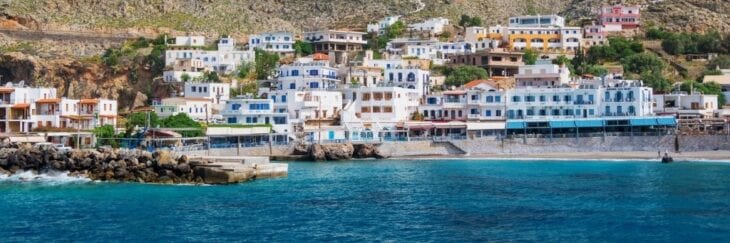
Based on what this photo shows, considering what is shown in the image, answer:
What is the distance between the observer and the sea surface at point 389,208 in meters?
38.2

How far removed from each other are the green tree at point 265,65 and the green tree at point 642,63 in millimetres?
38785

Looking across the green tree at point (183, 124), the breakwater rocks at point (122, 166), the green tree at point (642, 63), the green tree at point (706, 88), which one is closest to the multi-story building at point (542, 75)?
the green tree at point (706, 88)

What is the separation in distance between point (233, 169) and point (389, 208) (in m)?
15.9

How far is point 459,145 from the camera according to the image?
274 ft

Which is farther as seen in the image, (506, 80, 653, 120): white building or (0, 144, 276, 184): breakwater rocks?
(506, 80, 653, 120): white building

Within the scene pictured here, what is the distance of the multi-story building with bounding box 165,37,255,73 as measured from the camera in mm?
109875

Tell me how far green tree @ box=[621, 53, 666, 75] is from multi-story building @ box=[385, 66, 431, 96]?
79.1 feet

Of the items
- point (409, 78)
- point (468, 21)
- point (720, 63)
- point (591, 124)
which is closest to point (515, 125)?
point (591, 124)

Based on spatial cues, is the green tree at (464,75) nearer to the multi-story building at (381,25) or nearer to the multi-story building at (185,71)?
the multi-story building at (381,25)

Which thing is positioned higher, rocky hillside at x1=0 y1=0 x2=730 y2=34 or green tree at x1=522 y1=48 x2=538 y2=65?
rocky hillside at x1=0 y1=0 x2=730 y2=34

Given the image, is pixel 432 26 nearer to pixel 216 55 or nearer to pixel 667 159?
pixel 216 55

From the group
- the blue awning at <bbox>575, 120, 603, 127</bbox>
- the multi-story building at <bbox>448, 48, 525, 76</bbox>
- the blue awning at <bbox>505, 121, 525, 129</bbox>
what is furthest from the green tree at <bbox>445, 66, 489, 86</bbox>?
the blue awning at <bbox>575, 120, 603, 127</bbox>

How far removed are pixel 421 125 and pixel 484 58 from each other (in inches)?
1010

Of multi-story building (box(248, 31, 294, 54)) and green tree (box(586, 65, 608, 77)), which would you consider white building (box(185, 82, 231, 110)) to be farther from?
green tree (box(586, 65, 608, 77))
